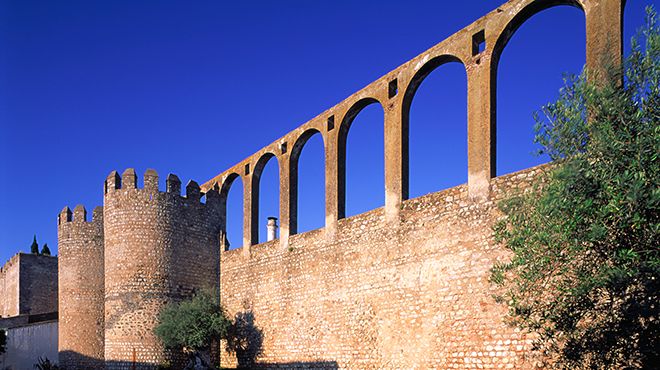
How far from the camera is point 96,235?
Answer: 21.9m

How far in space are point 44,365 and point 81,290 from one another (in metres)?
3.50

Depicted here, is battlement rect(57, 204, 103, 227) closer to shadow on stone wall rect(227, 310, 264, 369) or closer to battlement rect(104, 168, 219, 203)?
battlement rect(104, 168, 219, 203)

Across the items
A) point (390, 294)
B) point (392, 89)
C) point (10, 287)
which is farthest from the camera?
point (10, 287)

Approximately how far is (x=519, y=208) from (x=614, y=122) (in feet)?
6.64

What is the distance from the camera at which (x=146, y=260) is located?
19016 millimetres

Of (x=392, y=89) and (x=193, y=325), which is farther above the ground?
(x=392, y=89)

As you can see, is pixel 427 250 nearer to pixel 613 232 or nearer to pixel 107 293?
pixel 613 232

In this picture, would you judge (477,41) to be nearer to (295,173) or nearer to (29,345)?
(295,173)

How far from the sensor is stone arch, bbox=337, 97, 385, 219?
15578 millimetres

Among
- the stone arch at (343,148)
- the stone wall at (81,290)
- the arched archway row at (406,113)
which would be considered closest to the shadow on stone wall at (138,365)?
the stone wall at (81,290)

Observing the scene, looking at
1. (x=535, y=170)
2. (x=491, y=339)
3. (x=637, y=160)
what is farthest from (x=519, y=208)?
(x=491, y=339)

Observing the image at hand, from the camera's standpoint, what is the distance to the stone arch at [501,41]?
1137cm

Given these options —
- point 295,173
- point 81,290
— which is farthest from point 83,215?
point 295,173

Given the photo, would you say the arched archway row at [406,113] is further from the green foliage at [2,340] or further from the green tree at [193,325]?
the green foliage at [2,340]
